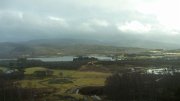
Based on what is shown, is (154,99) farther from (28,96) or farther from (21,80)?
(21,80)

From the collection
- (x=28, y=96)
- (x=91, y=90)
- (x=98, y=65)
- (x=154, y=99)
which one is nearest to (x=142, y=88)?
(x=154, y=99)

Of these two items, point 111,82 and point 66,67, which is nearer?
point 111,82

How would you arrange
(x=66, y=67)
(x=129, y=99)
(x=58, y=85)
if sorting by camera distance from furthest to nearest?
(x=66, y=67) → (x=58, y=85) → (x=129, y=99)

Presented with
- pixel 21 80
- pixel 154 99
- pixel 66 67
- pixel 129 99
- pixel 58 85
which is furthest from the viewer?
pixel 66 67

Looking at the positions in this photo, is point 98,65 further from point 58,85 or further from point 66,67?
point 58,85

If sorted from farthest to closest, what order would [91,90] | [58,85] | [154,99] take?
[58,85] < [91,90] < [154,99]

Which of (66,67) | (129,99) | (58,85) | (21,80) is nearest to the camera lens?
(129,99)

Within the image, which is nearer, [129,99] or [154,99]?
[154,99]

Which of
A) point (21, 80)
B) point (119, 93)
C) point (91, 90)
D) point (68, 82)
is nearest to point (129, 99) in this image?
point (119, 93)
